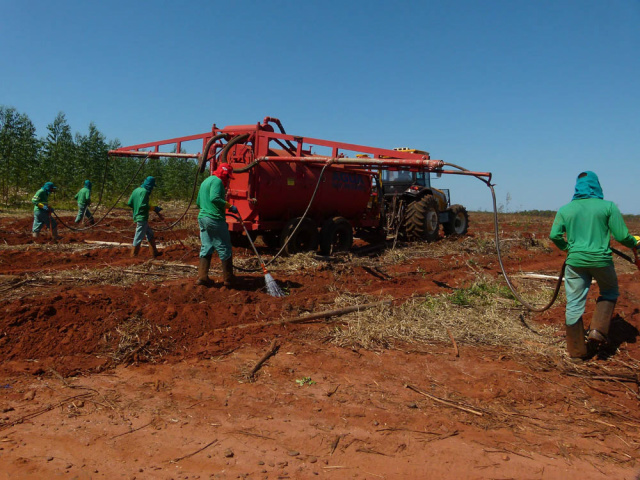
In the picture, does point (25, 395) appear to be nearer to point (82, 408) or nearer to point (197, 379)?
point (82, 408)

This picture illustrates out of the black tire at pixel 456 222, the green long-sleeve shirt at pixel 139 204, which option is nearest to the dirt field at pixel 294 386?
the green long-sleeve shirt at pixel 139 204

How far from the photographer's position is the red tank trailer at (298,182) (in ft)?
29.1

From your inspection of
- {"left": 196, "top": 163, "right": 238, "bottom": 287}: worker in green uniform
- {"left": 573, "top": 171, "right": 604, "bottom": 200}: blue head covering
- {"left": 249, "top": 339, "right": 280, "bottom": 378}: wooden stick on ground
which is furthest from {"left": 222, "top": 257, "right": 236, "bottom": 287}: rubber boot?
{"left": 573, "top": 171, "right": 604, "bottom": 200}: blue head covering

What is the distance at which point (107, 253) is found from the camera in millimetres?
10055

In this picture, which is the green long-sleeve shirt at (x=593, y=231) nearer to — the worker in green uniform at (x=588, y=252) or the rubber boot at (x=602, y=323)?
the worker in green uniform at (x=588, y=252)

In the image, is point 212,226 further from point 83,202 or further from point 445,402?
point 83,202

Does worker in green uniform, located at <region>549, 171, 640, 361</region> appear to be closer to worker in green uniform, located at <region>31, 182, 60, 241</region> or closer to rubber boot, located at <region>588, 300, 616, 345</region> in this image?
rubber boot, located at <region>588, 300, 616, 345</region>

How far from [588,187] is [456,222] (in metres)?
11.7

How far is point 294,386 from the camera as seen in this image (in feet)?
14.2

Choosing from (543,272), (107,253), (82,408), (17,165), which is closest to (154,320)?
(82,408)

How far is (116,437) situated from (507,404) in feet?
10.6

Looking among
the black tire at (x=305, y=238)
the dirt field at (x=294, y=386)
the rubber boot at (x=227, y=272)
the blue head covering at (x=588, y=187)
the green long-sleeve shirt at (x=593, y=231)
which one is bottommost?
the dirt field at (x=294, y=386)

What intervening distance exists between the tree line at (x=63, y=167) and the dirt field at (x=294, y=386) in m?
18.1

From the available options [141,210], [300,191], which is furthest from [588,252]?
[141,210]
